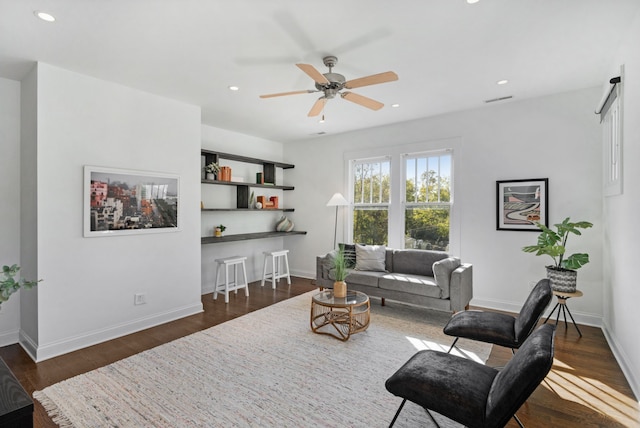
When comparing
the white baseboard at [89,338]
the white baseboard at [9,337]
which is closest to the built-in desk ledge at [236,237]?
the white baseboard at [89,338]

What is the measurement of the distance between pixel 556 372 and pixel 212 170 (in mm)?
4888

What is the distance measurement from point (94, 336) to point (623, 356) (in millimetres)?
5090

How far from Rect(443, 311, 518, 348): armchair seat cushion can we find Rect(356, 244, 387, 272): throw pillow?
1868mm

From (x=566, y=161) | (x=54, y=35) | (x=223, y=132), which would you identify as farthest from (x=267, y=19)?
(x=566, y=161)

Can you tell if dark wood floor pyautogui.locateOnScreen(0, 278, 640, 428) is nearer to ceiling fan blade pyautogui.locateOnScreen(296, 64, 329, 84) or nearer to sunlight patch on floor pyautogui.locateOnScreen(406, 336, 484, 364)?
sunlight patch on floor pyautogui.locateOnScreen(406, 336, 484, 364)

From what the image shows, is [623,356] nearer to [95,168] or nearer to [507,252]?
[507,252]

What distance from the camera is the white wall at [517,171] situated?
387cm

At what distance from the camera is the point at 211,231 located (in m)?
5.47

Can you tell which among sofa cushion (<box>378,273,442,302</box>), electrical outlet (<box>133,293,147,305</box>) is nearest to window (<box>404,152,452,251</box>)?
sofa cushion (<box>378,273,442,302</box>)

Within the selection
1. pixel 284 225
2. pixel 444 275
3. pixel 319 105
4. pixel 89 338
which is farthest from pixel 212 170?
pixel 444 275

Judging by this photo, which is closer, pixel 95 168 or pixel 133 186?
pixel 95 168

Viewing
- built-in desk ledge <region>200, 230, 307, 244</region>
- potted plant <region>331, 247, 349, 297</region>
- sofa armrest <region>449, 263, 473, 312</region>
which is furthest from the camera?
built-in desk ledge <region>200, 230, 307, 244</region>

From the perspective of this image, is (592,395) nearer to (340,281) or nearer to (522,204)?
(340,281)

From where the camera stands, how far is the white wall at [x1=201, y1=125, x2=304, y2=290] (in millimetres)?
5387
